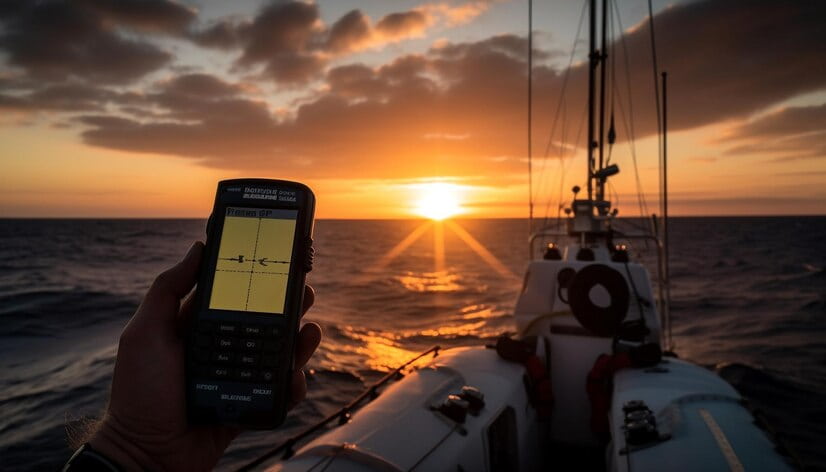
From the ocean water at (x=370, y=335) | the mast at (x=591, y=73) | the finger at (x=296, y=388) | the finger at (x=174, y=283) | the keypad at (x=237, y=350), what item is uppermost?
the mast at (x=591, y=73)

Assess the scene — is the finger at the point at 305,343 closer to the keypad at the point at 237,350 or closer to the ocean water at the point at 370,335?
the keypad at the point at 237,350

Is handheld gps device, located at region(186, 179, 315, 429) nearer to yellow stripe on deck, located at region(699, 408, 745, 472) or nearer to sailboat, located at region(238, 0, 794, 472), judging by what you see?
sailboat, located at region(238, 0, 794, 472)

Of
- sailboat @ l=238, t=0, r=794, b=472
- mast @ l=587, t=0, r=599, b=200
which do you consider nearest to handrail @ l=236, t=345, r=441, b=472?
sailboat @ l=238, t=0, r=794, b=472

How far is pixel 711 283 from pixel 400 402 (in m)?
40.6

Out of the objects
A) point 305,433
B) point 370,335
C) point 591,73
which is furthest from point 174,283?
point 370,335

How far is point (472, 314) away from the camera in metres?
25.6

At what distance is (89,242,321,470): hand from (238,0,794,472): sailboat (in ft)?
5.25

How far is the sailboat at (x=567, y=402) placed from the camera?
3.93m

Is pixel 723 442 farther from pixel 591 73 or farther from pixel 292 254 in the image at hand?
pixel 591 73

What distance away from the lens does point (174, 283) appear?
7.29ft

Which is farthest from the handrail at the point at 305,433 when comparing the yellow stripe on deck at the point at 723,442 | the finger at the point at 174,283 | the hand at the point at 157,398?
the yellow stripe on deck at the point at 723,442

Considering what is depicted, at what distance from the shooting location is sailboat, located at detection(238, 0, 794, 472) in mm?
3926

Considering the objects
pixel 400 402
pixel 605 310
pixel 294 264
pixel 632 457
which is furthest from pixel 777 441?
pixel 294 264

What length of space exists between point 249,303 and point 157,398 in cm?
59
